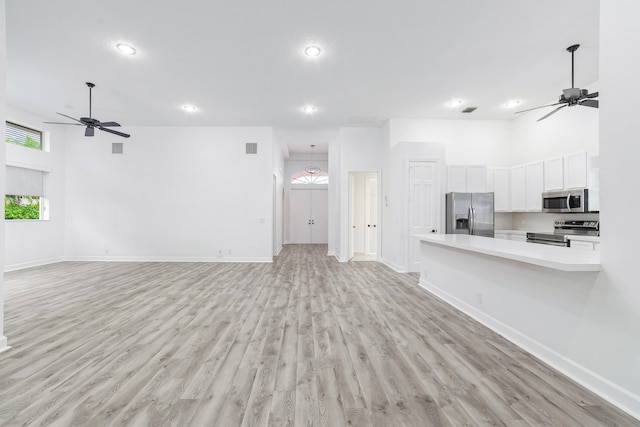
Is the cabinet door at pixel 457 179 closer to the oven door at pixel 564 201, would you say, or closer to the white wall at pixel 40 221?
the oven door at pixel 564 201

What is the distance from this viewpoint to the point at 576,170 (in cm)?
466

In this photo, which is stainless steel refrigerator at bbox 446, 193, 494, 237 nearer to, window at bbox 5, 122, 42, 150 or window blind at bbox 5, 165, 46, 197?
window blind at bbox 5, 165, 46, 197

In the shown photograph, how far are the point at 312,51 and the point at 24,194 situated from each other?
6.97m

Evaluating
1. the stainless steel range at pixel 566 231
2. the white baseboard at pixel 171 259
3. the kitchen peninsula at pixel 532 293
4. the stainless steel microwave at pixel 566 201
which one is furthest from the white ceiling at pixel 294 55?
the white baseboard at pixel 171 259

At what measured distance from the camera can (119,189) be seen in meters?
6.97

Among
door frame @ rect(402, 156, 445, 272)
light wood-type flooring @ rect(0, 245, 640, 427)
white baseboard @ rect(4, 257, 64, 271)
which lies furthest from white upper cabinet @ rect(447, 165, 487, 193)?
white baseboard @ rect(4, 257, 64, 271)

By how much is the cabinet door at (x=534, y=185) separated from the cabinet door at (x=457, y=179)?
1164 mm

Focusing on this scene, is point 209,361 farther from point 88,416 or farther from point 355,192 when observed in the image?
point 355,192

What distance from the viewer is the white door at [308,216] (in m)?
11.4

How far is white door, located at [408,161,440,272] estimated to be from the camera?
5766 millimetres

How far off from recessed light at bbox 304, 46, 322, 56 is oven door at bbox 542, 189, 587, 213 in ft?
14.9

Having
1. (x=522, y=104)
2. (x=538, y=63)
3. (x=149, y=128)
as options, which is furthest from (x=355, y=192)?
(x=149, y=128)

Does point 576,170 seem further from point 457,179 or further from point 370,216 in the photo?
point 370,216

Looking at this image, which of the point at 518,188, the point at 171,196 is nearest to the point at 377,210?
the point at 518,188
